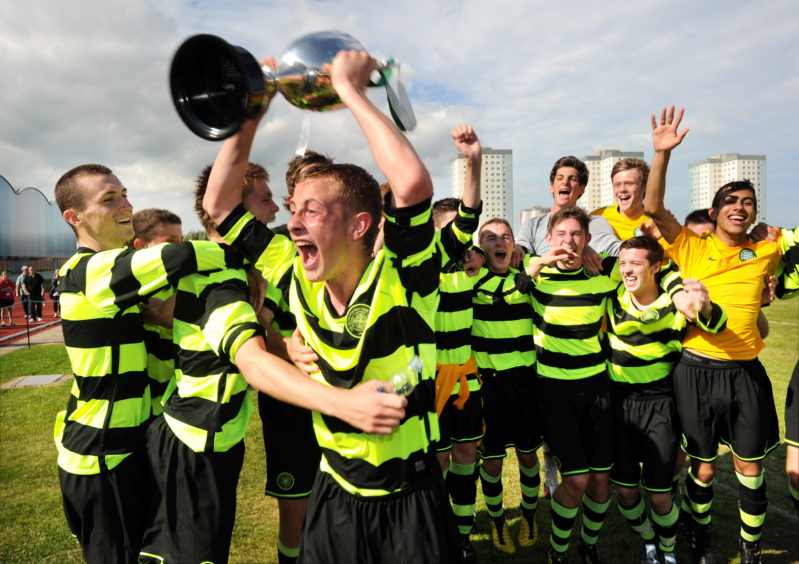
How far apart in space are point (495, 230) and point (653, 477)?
223 centimetres

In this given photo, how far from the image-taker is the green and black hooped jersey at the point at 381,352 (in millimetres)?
1768

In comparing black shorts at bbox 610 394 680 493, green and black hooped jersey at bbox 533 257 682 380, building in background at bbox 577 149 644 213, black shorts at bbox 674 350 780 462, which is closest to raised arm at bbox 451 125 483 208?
green and black hooped jersey at bbox 533 257 682 380

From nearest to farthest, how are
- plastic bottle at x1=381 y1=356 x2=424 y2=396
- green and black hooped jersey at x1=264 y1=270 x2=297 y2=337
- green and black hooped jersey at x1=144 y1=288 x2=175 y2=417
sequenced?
plastic bottle at x1=381 y1=356 x2=424 y2=396, green and black hooped jersey at x1=144 y1=288 x2=175 y2=417, green and black hooped jersey at x1=264 y1=270 x2=297 y2=337

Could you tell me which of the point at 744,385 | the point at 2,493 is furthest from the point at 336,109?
the point at 2,493

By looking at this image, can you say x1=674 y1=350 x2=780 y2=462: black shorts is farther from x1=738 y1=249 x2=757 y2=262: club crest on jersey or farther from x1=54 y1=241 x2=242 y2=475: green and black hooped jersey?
x1=54 y1=241 x2=242 y2=475: green and black hooped jersey

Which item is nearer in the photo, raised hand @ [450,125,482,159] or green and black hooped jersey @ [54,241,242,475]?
green and black hooped jersey @ [54,241,242,475]

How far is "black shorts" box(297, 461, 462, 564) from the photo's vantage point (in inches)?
68.7

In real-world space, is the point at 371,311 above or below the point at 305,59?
below

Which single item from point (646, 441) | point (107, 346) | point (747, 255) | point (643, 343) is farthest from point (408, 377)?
point (747, 255)

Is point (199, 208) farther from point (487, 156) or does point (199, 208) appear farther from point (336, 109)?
point (487, 156)

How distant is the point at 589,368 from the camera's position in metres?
3.65

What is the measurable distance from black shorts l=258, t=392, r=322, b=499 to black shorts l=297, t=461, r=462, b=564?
3.84ft

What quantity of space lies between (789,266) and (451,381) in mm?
3058

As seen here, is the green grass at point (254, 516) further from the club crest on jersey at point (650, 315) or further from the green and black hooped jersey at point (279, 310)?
the green and black hooped jersey at point (279, 310)
